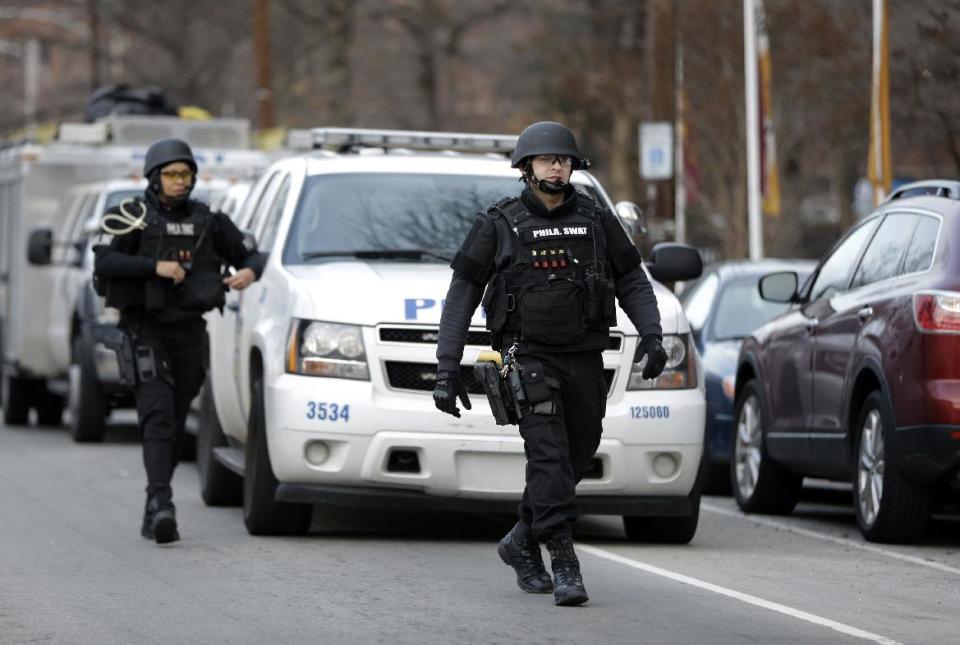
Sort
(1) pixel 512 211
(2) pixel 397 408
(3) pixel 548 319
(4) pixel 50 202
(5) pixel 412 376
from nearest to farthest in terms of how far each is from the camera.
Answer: (3) pixel 548 319, (1) pixel 512 211, (2) pixel 397 408, (5) pixel 412 376, (4) pixel 50 202

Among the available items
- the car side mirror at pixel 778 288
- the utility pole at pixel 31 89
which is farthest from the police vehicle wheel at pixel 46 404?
the utility pole at pixel 31 89

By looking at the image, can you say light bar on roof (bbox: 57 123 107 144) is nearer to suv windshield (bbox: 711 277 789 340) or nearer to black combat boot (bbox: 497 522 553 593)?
suv windshield (bbox: 711 277 789 340)

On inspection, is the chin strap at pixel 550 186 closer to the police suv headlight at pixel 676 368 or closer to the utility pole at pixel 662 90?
the police suv headlight at pixel 676 368

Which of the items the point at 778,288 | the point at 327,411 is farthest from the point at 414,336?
the point at 778,288

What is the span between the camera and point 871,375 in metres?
11.3

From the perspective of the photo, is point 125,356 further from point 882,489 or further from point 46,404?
point 46,404

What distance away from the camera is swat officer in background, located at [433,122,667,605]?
8484 millimetres

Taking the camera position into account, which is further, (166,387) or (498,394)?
(166,387)

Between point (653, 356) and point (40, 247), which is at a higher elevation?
point (40, 247)

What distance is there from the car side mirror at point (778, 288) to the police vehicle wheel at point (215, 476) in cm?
315

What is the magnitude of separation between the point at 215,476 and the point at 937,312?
4.31 m

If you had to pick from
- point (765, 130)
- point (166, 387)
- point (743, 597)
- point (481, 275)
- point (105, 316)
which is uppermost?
point (765, 130)

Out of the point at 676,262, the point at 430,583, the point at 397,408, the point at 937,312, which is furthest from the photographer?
the point at 676,262

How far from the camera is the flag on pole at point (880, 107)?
2103cm
